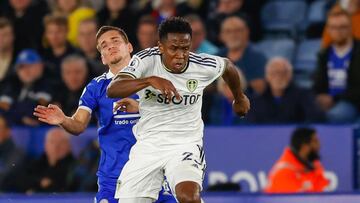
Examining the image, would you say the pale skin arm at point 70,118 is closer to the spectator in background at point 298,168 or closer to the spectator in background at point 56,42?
the spectator in background at point 298,168

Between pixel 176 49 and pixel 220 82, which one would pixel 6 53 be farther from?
pixel 176 49

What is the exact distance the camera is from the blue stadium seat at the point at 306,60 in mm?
15273

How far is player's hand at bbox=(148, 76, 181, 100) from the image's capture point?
852 cm

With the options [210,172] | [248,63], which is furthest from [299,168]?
[248,63]

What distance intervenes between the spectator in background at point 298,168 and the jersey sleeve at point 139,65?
13.2ft

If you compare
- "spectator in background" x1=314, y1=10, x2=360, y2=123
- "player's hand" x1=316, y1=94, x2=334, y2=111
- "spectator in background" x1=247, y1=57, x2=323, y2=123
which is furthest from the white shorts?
"spectator in background" x1=314, y1=10, x2=360, y2=123

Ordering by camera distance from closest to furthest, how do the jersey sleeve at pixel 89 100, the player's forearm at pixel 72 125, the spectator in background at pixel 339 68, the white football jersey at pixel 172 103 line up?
1. the white football jersey at pixel 172 103
2. the player's forearm at pixel 72 125
3. the jersey sleeve at pixel 89 100
4. the spectator in background at pixel 339 68

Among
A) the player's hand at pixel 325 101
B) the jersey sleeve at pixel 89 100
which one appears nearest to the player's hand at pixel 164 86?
the jersey sleeve at pixel 89 100

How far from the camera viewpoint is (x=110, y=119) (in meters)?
9.77

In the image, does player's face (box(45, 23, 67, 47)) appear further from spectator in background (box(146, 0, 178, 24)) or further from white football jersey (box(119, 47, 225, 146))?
white football jersey (box(119, 47, 225, 146))

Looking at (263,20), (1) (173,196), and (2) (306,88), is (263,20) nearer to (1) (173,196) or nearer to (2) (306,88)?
(2) (306,88)

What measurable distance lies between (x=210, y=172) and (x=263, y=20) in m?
3.21

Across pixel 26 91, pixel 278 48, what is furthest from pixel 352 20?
pixel 26 91

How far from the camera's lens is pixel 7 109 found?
14555 mm
